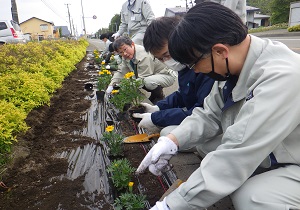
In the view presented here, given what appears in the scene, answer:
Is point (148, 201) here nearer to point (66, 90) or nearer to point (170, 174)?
point (170, 174)

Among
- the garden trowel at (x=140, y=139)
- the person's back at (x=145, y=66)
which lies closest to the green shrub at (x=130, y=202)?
the garden trowel at (x=140, y=139)

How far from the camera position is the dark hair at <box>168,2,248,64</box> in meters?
1.11

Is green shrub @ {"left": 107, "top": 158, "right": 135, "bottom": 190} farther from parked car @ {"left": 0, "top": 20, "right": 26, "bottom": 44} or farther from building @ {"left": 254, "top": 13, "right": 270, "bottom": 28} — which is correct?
building @ {"left": 254, "top": 13, "right": 270, "bottom": 28}

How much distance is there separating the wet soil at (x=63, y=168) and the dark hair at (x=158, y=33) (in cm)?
99

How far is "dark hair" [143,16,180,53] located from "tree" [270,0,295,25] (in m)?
26.9

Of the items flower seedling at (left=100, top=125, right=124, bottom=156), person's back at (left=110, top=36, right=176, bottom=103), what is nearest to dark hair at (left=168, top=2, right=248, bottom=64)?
flower seedling at (left=100, top=125, right=124, bottom=156)

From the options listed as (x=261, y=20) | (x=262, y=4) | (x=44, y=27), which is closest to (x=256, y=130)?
(x=261, y=20)

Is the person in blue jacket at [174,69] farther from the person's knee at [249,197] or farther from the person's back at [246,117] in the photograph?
the person's knee at [249,197]

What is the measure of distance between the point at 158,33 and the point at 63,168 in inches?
59.4

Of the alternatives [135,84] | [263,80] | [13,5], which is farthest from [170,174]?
[13,5]

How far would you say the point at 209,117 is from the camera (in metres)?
1.61

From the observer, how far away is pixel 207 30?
1.11m

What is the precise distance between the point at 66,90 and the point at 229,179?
4.57m

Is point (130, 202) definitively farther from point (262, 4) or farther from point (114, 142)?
point (262, 4)
